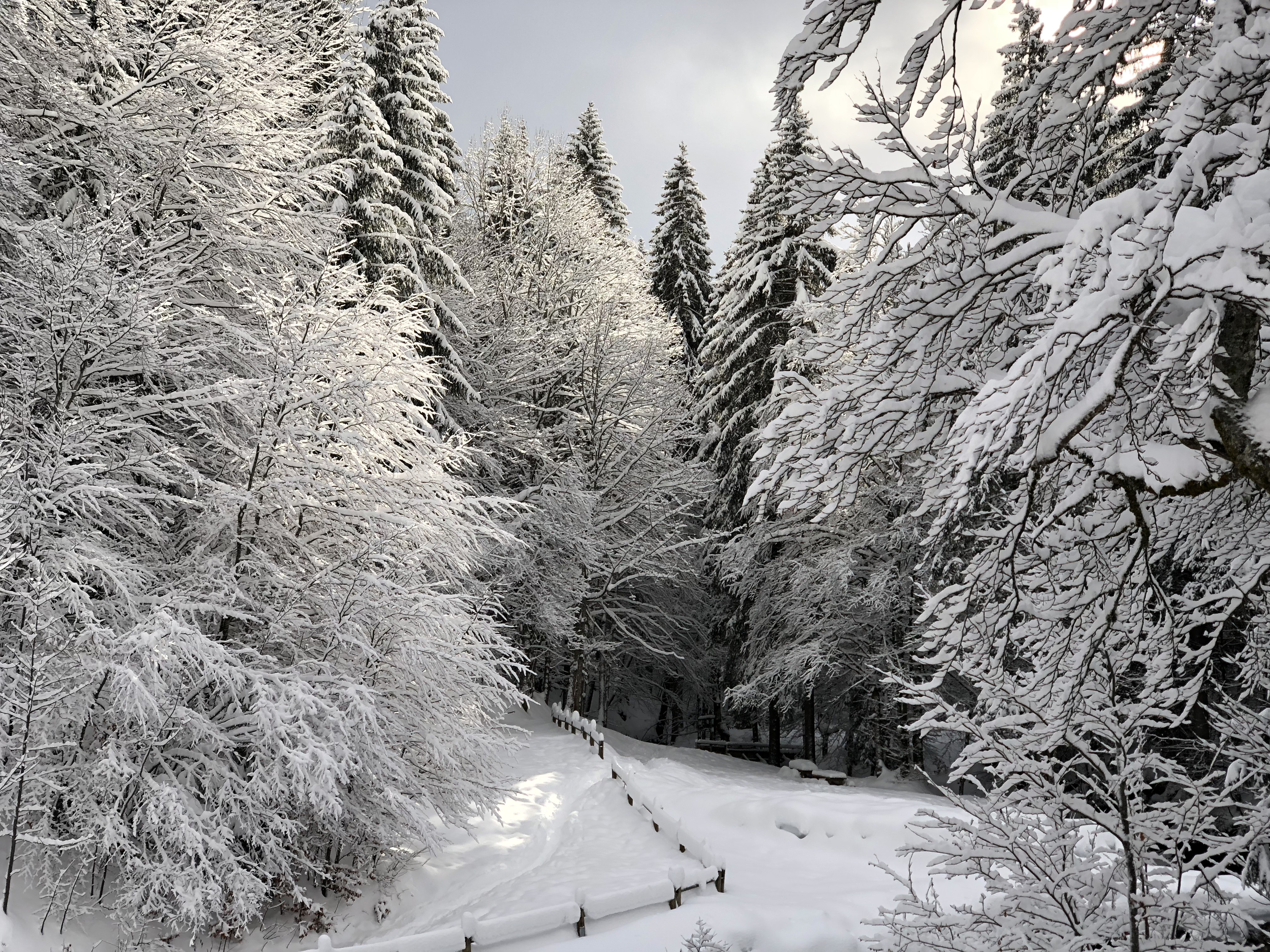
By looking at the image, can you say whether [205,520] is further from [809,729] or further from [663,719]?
[663,719]

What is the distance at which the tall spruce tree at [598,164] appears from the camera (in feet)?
96.2

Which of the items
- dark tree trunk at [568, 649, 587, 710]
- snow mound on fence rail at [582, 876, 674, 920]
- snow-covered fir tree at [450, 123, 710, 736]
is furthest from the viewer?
dark tree trunk at [568, 649, 587, 710]

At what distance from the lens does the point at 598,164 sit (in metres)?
29.8

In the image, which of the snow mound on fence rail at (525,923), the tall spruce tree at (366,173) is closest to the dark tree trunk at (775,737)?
Answer: the snow mound on fence rail at (525,923)

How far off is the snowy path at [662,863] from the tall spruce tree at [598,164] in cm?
2276

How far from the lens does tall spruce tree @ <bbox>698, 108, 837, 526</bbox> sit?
701 inches

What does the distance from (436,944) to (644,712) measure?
83.2 feet

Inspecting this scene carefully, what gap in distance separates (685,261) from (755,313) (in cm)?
1029

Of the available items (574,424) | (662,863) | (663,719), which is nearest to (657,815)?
(662,863)

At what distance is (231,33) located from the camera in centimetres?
1052

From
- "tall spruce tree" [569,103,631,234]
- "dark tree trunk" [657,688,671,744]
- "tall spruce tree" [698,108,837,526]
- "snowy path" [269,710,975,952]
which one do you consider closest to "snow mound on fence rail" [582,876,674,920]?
"snowy path" [269,710,975,952]

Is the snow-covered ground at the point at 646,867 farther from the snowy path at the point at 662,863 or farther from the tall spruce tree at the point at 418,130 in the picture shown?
the tall spruce tree at the point at 418,130

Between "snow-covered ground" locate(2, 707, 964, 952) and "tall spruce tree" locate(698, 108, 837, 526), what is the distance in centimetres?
836

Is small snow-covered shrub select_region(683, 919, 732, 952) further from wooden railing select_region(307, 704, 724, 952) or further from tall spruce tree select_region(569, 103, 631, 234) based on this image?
tall spruce tree select_region(569, 103, 631, 234)
